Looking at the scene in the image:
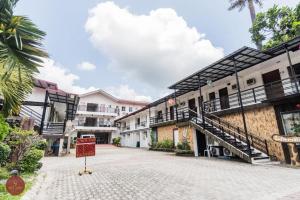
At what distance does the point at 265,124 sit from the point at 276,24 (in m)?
11.3

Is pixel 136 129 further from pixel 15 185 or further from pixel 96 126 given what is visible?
pixel 15 185

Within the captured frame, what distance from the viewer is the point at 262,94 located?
11.5 metres

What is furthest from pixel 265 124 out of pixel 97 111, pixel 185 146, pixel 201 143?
pixel 97 111

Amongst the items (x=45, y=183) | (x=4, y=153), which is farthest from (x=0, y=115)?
(x=4, y=153)

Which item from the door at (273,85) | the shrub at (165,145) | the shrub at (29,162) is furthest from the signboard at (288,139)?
the shrub at (29,162)

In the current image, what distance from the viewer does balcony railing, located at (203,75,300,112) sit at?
10328 millimetres

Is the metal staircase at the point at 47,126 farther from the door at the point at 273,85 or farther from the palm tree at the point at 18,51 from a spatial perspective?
the door at the point at 273,85

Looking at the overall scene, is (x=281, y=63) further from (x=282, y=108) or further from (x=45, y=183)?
(x=45, y=183)

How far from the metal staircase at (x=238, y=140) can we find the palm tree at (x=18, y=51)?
1032cm

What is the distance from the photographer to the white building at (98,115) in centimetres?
3569

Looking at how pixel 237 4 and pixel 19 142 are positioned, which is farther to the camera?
pixel 237 4

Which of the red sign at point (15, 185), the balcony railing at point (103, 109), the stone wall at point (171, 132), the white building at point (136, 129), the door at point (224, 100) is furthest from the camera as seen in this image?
the balcony railing at point (103, 109)

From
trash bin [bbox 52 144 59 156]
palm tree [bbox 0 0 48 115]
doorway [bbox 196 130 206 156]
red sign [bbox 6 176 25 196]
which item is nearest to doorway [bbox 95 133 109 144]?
trash bin [bbox 52 144 59 156]

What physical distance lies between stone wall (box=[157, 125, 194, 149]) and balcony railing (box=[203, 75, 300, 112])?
10.3 feet
